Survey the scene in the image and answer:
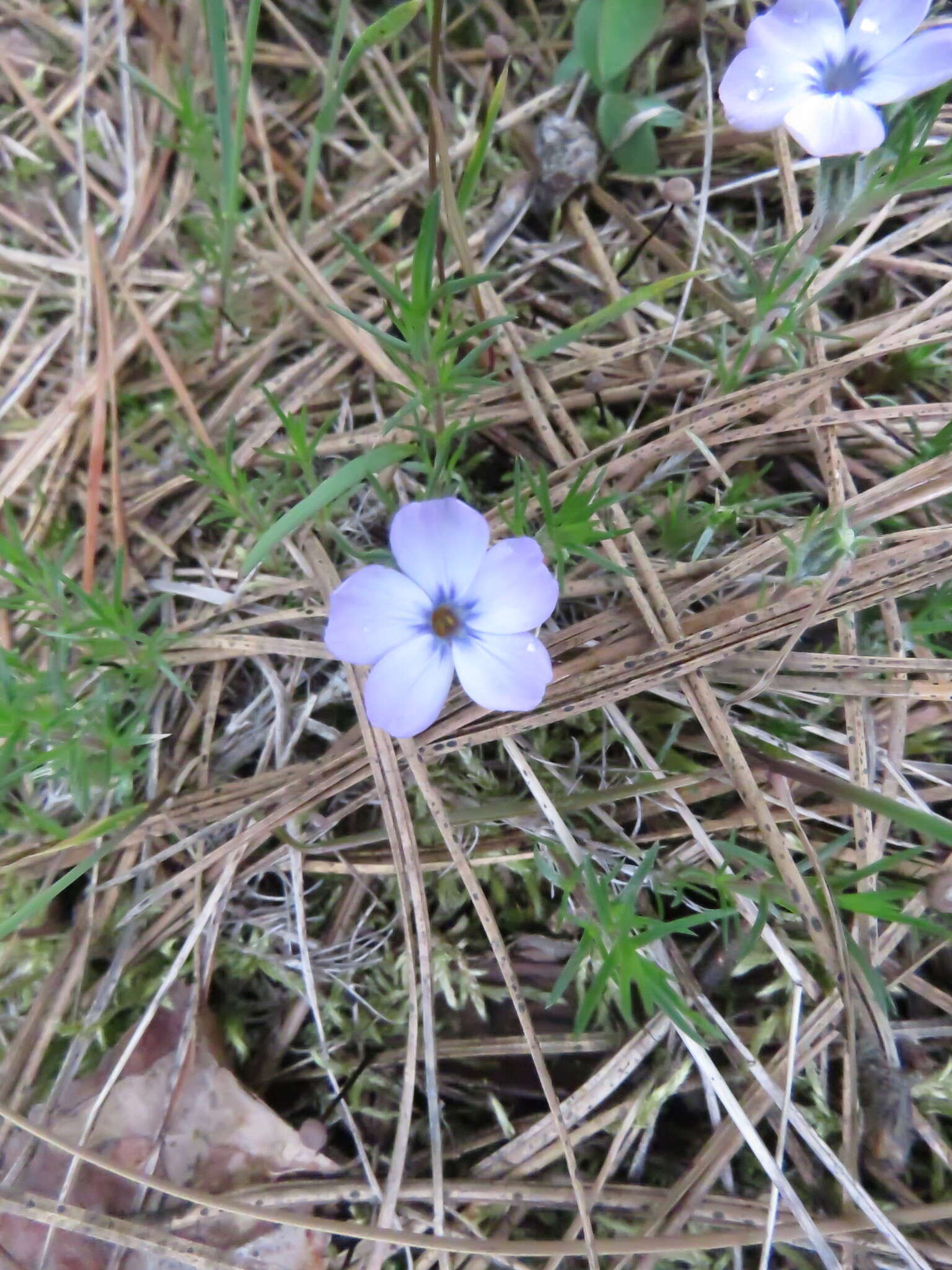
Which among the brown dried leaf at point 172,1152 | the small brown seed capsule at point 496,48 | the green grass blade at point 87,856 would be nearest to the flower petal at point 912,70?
the small brown seed capsule at point 496,48

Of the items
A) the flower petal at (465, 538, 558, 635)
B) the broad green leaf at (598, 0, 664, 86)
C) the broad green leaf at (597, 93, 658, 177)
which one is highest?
the broad green leaf at (598, 0, 664, 86)

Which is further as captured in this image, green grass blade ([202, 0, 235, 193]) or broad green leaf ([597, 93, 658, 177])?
broad green leaf ([597, 93, 658, 177])

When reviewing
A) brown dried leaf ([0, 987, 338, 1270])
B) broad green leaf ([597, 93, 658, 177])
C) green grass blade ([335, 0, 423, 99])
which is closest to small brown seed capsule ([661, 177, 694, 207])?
broad green leaf ([597, 93, 658, 177])

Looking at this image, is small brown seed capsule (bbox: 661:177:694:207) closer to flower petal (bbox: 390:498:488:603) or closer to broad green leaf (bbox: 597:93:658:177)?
broad green leaf (bbox: 597:93:658:177)

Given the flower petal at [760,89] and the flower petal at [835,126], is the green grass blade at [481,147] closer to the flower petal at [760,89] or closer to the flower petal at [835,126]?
the flower petal at [760,89]

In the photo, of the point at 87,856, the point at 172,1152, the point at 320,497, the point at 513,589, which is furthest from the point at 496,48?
the point at 172,1152

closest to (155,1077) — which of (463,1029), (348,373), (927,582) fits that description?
(463,1029)
